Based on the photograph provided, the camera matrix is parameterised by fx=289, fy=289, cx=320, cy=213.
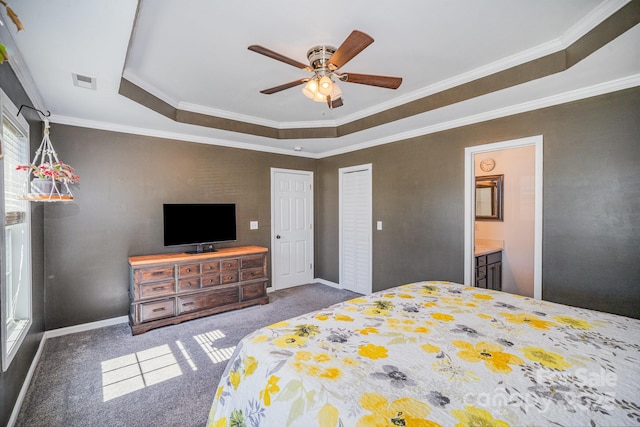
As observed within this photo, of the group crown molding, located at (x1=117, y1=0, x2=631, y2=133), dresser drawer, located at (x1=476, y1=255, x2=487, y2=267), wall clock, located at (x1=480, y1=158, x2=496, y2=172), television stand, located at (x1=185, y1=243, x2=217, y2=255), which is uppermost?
crown molding, located at (x1=117, y1=0, x2=631, y2=133)

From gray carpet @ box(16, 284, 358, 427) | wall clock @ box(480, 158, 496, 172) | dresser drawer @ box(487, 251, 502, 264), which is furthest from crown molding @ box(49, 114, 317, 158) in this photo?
dresser drawer @ box(487, 251, 502, 264)

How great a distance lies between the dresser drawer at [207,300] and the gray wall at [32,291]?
124 centimetres

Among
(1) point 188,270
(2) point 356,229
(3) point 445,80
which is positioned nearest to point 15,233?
(1) point 188,270

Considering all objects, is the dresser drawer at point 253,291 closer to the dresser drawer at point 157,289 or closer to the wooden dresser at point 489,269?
the dresser drawer at point 157,289

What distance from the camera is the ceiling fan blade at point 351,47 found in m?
1.60

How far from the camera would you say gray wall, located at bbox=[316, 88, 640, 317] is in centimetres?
235

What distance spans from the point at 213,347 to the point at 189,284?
0.92 m

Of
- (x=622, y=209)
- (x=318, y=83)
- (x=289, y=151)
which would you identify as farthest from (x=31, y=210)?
(x=622, y=209)

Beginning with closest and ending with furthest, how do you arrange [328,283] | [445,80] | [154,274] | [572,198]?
[572,198], [445,80], [154,274], [328,283]

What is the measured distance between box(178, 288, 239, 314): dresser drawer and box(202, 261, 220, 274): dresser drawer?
0.27 meters

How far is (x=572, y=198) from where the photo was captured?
2.61 meters

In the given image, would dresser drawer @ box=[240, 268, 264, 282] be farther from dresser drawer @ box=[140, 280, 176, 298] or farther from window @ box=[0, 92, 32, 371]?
window @ box=[0, 92, 32, 371]

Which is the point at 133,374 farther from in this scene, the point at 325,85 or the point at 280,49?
the point at 280,49

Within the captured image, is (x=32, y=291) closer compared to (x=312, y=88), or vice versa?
(x=312, y=88)
